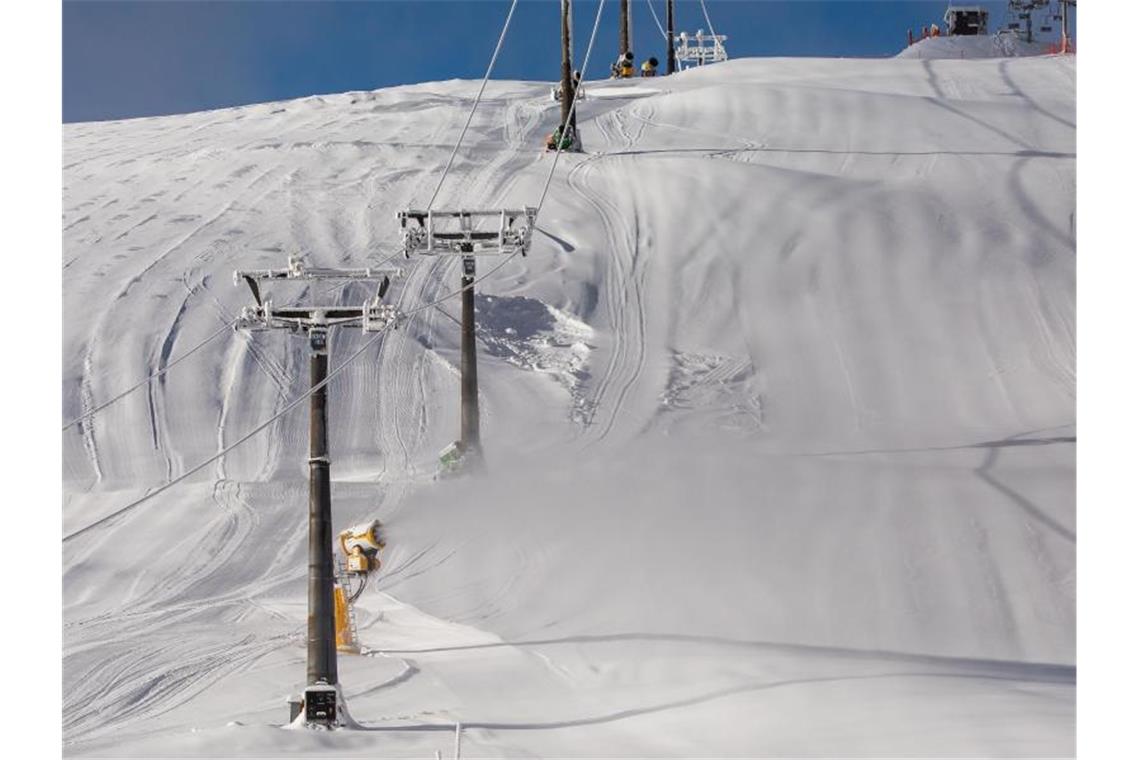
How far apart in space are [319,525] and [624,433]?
408 inches

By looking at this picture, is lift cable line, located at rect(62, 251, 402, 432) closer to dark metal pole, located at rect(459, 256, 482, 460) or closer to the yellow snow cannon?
dark metal pole, located at rect(459, 256, 482, 460)

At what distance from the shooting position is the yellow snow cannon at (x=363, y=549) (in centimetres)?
1597

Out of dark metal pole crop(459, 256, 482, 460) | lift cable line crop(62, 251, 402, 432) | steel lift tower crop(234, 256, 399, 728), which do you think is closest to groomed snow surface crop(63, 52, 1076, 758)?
lift cable line crop(62, 251, 402, 432)

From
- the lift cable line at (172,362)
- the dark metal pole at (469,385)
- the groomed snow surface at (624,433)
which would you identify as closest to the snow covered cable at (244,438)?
the dark metal pole at (469,385)

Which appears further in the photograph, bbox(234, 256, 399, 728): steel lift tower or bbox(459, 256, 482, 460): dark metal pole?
bbox(459, 256, 482, 460): dark metal pole

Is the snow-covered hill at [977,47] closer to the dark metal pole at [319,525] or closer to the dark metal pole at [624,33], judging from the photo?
the dark metal pole at [624,33]

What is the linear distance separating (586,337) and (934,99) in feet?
52.6

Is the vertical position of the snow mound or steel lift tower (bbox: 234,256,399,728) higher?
the snow mound

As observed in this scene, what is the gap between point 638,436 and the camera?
22797 mm

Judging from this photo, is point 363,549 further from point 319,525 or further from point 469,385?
point 469,385

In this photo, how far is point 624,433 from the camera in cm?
2292

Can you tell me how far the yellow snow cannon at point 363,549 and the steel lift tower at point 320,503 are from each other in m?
2.81

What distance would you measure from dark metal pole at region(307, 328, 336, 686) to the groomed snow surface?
820mm

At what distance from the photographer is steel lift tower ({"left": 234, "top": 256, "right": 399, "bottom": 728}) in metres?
12.6
